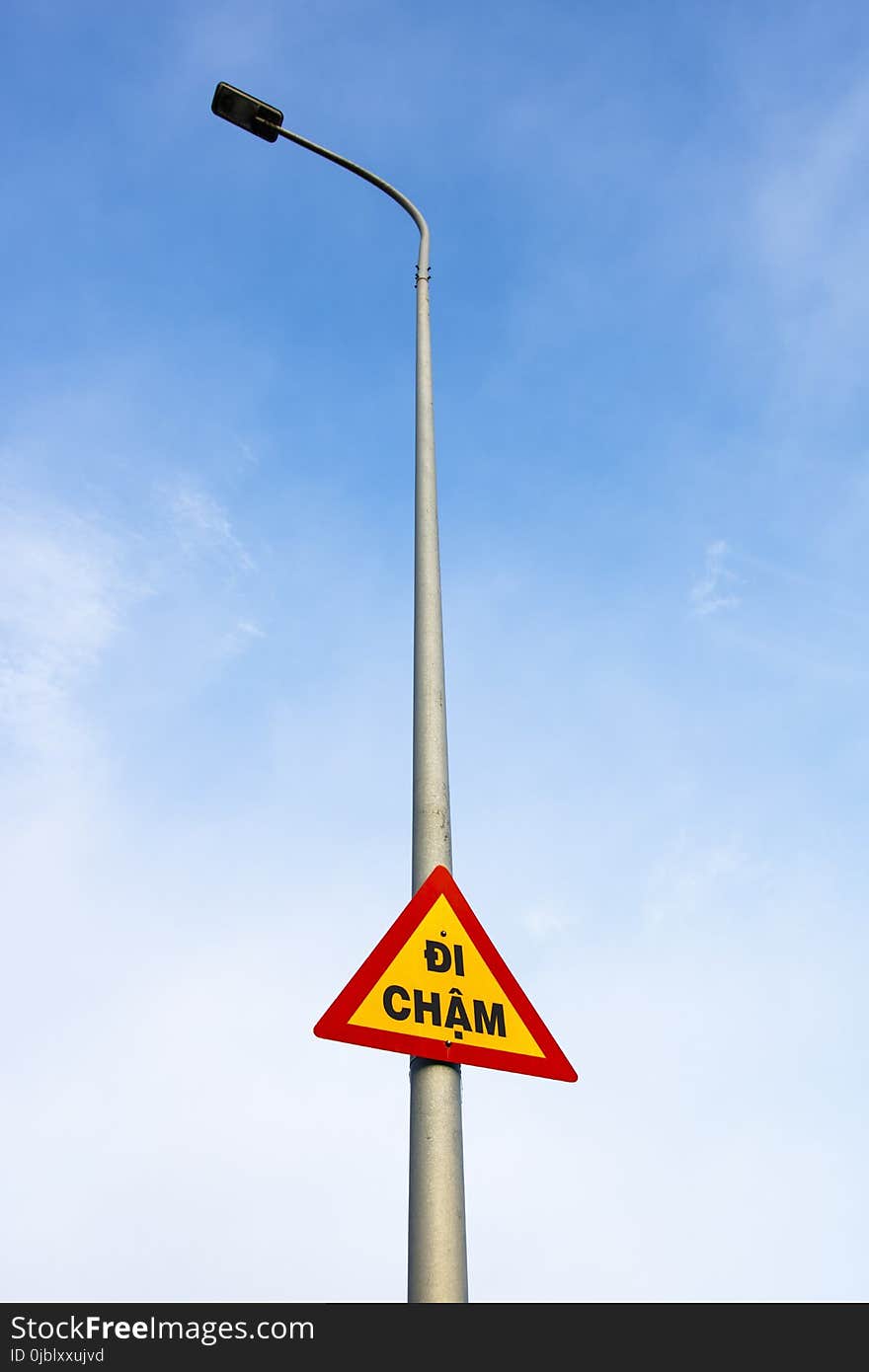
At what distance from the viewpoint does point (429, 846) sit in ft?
14.8

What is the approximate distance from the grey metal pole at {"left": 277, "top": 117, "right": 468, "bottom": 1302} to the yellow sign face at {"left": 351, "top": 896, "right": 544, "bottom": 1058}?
164 millimetres

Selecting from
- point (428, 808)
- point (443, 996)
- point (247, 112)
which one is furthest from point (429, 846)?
point (247, 112)

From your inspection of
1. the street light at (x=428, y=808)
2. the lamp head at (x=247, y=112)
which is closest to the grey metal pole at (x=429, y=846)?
the street light at (x=428, y=808)

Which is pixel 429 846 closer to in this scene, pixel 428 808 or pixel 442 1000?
pixel 428 808

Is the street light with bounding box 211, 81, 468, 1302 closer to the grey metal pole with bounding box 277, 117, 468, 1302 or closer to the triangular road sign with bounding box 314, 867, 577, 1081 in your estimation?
the grey metal pole with bounding box 277, 117, 468, 1302

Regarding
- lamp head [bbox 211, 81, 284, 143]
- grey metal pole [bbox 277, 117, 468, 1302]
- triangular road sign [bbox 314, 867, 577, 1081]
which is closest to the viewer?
grey metal pole [bbox 277, 117, 468, 1302]

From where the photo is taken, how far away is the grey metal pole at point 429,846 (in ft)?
11.3

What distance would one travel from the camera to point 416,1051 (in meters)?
3.96

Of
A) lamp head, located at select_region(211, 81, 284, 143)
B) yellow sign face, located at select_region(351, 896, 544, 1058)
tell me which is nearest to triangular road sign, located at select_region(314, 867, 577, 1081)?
yellow sign face, located at select_region(351, 896, 544, 1058)
